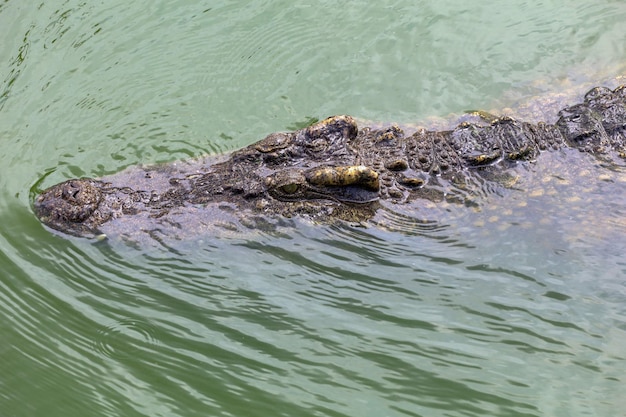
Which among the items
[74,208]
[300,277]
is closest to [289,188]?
[300,277]

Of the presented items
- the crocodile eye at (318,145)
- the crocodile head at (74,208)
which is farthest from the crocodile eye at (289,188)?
the crocodile head at (74,208)

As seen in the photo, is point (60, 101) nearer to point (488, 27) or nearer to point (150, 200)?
point (150, 200)

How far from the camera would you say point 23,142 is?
6.39 m

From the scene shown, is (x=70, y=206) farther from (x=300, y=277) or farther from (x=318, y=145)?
(x=318, y=145)

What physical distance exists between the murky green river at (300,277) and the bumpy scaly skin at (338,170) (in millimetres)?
245

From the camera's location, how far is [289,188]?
5.16 metres

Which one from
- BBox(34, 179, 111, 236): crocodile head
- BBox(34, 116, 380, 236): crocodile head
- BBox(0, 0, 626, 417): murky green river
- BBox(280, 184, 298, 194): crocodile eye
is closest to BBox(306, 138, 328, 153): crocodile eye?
BBox(34, 116, 380, 236): crocodile head

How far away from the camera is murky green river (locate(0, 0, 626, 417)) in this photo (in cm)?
456

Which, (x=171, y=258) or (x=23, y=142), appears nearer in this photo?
(x=171, y=258)

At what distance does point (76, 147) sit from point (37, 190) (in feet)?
2.23

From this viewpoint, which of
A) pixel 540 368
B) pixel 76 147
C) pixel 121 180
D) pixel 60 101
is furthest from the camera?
pixel 60 101

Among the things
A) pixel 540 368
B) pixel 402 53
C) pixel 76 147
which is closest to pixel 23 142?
pixel 76 147

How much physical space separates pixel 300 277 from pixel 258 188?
80cm

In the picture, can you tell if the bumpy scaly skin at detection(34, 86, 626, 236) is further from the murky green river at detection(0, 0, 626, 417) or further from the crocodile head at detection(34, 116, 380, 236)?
the murky green river at detection(0, 0, 626, 417)
